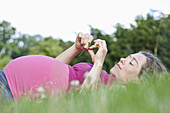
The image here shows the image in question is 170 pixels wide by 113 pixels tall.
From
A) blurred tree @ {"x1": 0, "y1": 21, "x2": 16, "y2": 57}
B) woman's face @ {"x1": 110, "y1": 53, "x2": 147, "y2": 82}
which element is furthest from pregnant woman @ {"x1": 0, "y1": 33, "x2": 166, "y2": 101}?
blurred tree @ {"x1": 0, "y1": 21, "x2": 16, "y2": 57}

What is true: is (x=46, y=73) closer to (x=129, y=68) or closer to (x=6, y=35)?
(x=129, y=68)

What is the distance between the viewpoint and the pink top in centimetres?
205

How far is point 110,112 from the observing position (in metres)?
0.84

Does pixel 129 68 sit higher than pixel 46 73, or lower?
lower

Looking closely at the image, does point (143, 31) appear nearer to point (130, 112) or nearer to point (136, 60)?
point (136, 60)

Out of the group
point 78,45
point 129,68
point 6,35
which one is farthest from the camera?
point 6,35

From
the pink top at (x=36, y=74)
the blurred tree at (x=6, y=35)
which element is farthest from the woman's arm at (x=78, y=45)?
the blurred tree at (x=6, y=35)

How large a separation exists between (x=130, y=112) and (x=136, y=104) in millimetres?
138

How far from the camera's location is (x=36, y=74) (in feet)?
7.02

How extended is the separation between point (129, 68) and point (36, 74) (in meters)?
1.39

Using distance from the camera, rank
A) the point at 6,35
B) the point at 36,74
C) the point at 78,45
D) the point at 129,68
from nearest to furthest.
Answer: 1. the point at 36,74
2. the point at 129,68
3. the point at 78,45
4. the point at 6,35

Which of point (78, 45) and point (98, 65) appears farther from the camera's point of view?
point (78, 45)

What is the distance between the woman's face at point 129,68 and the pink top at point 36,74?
0.63 meters

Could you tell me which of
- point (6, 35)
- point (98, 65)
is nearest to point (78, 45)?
point (98, 65)
